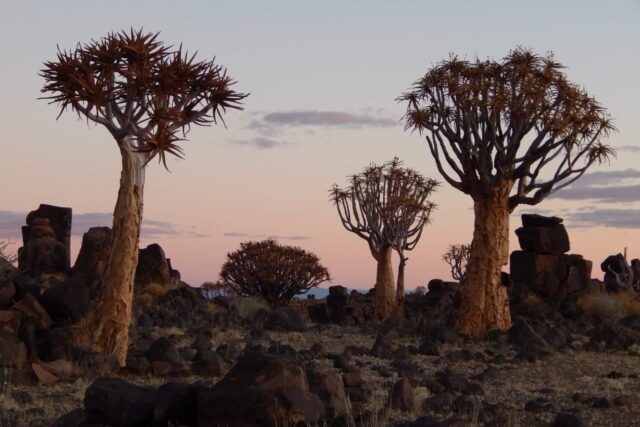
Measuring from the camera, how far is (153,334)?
691 inches

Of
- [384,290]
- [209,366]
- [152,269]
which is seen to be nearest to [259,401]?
[209,366]

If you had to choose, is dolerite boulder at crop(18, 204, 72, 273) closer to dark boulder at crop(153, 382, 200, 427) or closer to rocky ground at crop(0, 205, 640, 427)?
rocky ground at crop(0, 205, 640, 427)

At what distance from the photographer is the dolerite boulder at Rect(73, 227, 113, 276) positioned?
2848cm

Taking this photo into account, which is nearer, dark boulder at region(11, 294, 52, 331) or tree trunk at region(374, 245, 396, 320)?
dark boulder at region(11, 294, 52, 331)

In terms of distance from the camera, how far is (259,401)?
712 centimetres

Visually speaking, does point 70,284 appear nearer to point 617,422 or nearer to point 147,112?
point 147,112

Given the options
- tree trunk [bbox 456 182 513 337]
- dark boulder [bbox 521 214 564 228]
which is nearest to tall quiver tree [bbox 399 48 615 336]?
tree trunk [bbox 456 182 513 337]

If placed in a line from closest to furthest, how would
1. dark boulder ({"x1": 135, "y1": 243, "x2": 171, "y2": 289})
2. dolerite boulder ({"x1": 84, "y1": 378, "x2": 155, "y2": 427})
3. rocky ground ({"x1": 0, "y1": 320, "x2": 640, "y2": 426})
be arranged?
dolerite boulder ({"x1": 84, "y1": 378, "x2": 155, "y2": 427}), rocky ground ({"x1": 0, "y1": 320, "x2": 640, "y2": 426}), dark boulder ({"x1": 135, "y1": 243, "x2": 171, "y2": 289})

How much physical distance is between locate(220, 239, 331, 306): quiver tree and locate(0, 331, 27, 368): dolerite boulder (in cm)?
2086

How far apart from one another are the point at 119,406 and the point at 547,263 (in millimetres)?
23688

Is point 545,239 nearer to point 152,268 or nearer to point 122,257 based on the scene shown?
point 152,268

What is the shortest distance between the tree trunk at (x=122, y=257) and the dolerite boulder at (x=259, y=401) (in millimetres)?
5491

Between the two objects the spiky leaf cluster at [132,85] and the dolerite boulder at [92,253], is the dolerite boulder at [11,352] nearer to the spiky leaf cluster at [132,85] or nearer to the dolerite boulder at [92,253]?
the spiky leaf cluster at [132,85]

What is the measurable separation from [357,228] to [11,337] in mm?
15942
